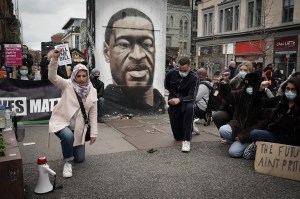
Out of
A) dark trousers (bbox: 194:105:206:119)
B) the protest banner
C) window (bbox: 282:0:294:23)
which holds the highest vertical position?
window (bbox: 282:0:294:23)

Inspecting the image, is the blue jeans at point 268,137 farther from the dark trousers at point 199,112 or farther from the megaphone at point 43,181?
the megaphone at point 43,181

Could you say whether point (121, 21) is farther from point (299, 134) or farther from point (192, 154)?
point (299, 134)

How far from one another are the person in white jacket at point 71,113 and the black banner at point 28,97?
3801mm

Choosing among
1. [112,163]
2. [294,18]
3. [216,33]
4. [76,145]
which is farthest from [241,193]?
[216,33]

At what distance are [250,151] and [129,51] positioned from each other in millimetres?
5018

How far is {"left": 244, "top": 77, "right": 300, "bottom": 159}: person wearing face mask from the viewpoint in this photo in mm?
4562

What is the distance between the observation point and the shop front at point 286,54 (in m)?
23.8

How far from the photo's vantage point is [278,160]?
4.48 meters

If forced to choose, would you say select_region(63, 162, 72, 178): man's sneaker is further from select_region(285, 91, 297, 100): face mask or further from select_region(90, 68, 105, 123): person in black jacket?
select_region(90, 68, 105, 123): person in black jacket

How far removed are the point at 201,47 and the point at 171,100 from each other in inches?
1279

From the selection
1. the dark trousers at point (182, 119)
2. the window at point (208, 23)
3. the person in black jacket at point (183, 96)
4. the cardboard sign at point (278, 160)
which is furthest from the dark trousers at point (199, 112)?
the window at point (208, 23)

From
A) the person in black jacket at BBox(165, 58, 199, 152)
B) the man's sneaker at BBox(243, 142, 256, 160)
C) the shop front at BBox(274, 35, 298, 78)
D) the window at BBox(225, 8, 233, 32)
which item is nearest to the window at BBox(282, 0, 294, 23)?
the shop front at BBox(274, 35, 298, 78)

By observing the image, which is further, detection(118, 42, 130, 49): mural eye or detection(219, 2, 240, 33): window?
detection(219, 2, 240, 33): window

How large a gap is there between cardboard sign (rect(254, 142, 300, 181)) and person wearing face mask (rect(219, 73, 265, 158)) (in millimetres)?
563
